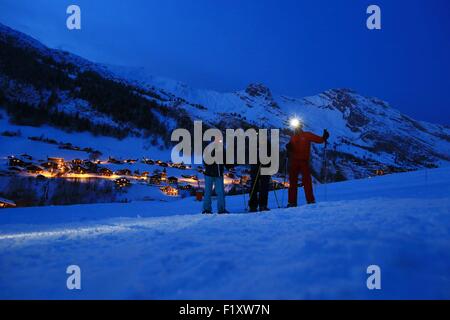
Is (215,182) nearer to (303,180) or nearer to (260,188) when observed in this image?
(260,188)

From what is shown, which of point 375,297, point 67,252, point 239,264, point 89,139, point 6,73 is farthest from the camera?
point 6,73

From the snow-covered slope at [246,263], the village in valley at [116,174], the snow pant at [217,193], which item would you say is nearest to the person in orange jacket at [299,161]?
the snow pant at [217,193]

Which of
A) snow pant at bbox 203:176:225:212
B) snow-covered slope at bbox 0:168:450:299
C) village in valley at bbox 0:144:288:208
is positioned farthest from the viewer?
village in valley at bbox 0:144:288:208

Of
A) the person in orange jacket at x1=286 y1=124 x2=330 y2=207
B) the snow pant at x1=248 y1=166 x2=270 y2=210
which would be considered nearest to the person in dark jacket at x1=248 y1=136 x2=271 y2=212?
the snow pant at x1=248 y1=166 x2=270 y2=210

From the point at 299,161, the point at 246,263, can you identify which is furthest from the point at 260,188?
the point at 246,263

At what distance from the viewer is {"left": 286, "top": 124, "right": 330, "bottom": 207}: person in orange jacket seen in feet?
30.1

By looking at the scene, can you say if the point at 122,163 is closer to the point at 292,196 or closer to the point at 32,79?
the point at 292,196

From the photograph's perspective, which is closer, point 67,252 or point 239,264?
point 239,264

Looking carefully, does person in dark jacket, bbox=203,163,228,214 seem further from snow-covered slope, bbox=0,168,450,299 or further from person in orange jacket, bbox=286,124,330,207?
snow-covered slope, bbox=0,168,450,299

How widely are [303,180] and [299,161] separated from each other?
571 mm

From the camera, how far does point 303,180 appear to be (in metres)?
9.15

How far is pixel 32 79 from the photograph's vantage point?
8569 cm
